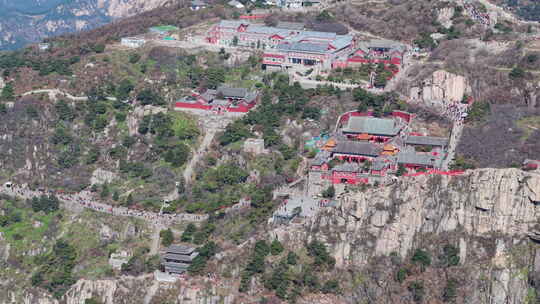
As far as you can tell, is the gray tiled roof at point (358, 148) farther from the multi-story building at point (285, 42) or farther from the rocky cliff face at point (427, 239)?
the multi-story building at point (285, 42)

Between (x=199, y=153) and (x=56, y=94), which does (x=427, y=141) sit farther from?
(x=56, y=94)

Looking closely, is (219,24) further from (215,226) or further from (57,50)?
(215,226)

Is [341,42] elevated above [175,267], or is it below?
above

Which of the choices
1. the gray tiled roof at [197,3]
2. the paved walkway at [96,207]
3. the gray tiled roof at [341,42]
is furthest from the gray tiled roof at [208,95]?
the gray tiled roof at [197,3]

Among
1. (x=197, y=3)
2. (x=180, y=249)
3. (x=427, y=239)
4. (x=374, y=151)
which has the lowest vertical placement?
(x=180, y=249)

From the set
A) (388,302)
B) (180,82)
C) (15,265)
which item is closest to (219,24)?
(180,82)

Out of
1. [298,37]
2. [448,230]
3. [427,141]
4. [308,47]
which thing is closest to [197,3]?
[298,37]

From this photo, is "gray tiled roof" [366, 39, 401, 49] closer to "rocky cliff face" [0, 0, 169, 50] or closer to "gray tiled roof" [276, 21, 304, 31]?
"gray tiled roof" [276, 21, 304, 31]
